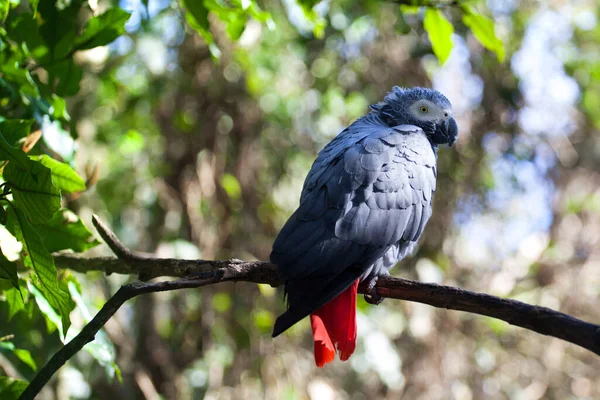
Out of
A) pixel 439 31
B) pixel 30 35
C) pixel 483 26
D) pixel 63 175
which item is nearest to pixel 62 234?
pixel 63 175

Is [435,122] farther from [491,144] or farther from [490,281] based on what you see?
[490,281]

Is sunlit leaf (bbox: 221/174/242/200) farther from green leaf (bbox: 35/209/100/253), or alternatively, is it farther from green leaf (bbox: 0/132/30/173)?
green leaf (bbox: 0/132/30/173)

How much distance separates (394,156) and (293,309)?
32.6 inches

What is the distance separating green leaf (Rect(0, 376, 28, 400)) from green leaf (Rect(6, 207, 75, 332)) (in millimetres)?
341

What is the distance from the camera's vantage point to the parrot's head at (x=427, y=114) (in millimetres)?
2758

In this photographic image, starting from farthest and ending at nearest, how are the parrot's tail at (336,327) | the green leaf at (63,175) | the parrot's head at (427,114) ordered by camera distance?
the parrot's head at (427,114) < the parrot's tail at (336,327) < the green leaf at (63,175)

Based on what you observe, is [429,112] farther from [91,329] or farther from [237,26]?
[91,329]

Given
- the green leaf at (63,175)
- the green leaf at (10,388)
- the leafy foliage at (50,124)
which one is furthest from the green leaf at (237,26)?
the green leaf at (10,388)

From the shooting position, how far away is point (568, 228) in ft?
18.5

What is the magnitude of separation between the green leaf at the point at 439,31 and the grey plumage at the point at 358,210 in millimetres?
399

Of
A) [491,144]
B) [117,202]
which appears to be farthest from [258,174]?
[491,144]

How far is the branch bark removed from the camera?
138cm

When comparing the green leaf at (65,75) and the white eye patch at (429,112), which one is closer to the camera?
the green leaf at (65,75)

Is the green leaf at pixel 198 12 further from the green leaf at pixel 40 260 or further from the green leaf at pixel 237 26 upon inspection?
the green leaf at pixel 40 260
